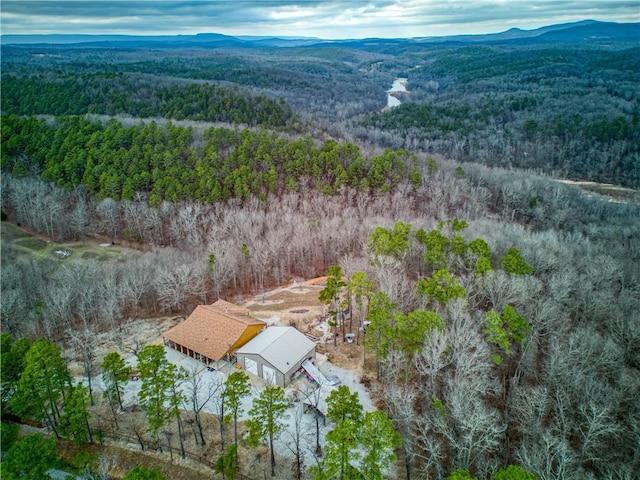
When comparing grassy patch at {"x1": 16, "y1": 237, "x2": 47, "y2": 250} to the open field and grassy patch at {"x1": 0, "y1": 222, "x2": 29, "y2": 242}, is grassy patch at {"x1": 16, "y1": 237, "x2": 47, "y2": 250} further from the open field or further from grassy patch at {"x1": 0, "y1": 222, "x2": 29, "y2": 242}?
grassy patch at {"x1": 0, "y1": 222, "x2": 29, "y2": 242}

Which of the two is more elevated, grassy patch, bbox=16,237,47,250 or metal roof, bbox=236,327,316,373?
metal roof, bbox=236,327,316,373

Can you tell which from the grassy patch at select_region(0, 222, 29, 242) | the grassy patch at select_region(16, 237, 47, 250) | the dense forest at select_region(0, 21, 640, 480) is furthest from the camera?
the grassy patch at select_region(0, 222, 29, 242)

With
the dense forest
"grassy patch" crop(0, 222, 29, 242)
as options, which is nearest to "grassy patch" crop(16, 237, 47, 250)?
"grassy patch" crop(0, 222, 29, 242)

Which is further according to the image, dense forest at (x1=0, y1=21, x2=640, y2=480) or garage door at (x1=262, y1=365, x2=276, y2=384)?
garage door at (x1=262, y1=365, x2=276, y2=384)

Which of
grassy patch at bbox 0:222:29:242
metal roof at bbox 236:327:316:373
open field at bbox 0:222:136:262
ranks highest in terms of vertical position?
metal roof at bbox 236:327:316:373

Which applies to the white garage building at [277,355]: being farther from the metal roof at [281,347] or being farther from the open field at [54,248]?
the open field at [54,248]

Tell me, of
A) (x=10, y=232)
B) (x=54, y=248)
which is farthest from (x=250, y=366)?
(x=10, y=232)

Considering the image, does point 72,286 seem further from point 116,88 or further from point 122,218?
point 116,88

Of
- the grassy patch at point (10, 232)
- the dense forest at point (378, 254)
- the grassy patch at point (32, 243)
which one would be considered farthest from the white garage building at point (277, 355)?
the grassy patch at point (10, 232)
